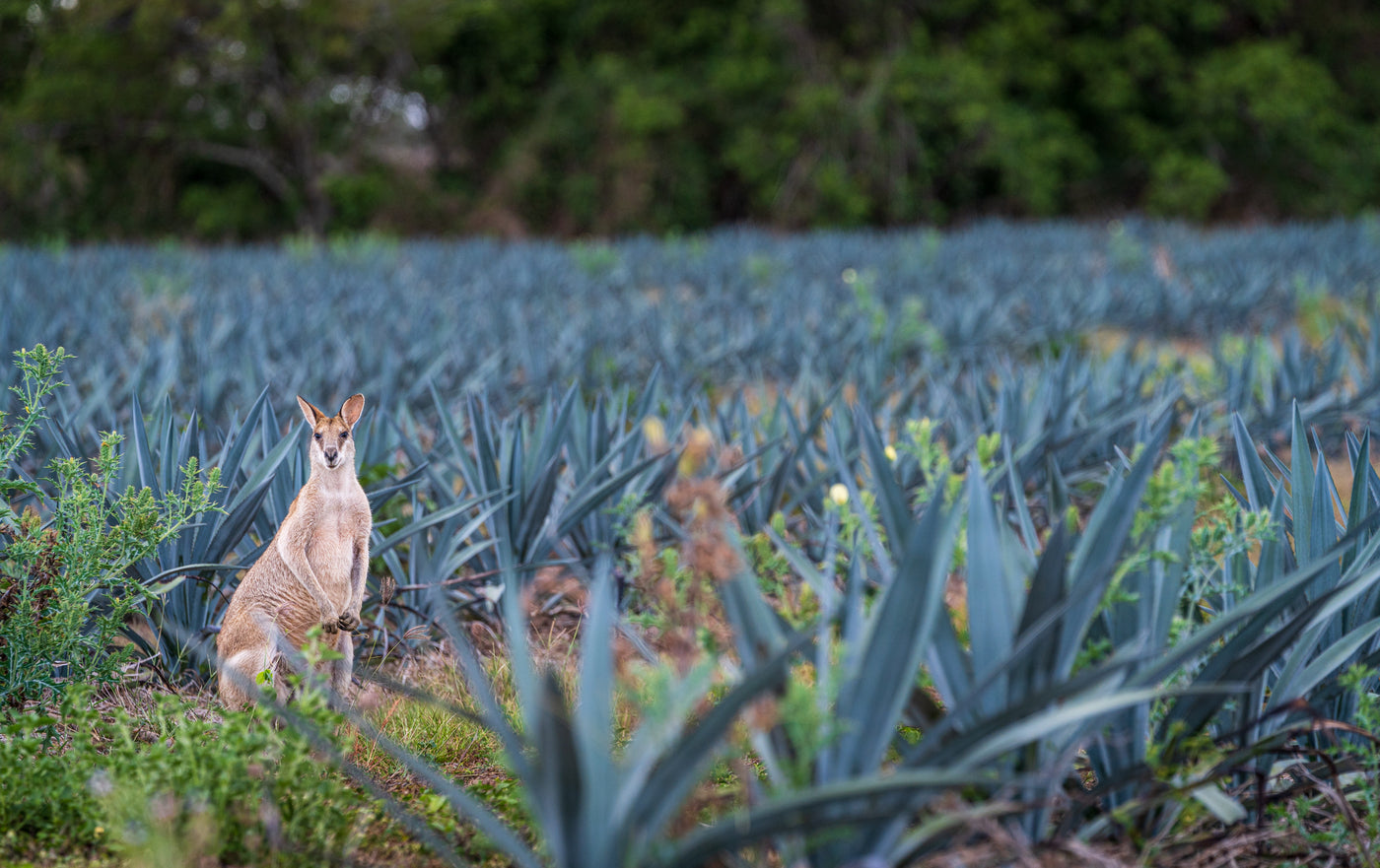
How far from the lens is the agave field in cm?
134

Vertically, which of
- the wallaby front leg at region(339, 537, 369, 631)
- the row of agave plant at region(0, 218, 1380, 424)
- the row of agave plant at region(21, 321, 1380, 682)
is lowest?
the row of agave plant at region(0, 218, 1380, 424)

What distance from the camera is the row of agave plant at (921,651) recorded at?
1.25m

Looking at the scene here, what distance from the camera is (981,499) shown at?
1.60 m

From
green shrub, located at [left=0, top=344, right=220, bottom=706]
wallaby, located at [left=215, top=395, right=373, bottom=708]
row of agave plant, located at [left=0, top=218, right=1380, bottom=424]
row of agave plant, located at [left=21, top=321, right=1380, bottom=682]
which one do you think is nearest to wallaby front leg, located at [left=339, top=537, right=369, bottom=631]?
wallaby, located at [left=215, top=395, right=373, bottom=708]

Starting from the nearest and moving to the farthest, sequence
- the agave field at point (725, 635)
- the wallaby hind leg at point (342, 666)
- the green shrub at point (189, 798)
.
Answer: the agave field at point (725, 635) < the green shrub at point (189, 798) < the wallaby hind leg at point (342, 666)

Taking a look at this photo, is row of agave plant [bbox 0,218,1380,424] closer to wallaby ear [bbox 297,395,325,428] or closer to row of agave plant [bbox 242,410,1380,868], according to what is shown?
wallaby ear [bbox 297,395,325,428]

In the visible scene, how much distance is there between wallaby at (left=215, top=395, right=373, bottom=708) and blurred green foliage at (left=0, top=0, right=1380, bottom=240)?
754 inches

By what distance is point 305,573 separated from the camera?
6.08 ft

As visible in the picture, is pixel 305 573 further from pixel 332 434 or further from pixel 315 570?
pixel 332 434

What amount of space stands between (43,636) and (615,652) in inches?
40.0

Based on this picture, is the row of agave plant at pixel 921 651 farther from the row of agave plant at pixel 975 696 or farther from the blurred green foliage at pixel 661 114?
the blurred green foliage at pixel 661 114

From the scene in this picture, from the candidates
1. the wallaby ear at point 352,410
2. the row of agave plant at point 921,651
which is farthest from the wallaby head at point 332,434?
the row of agave plant at point 921,651

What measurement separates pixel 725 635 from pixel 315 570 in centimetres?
67

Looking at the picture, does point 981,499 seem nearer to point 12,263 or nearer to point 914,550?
point 914,550
